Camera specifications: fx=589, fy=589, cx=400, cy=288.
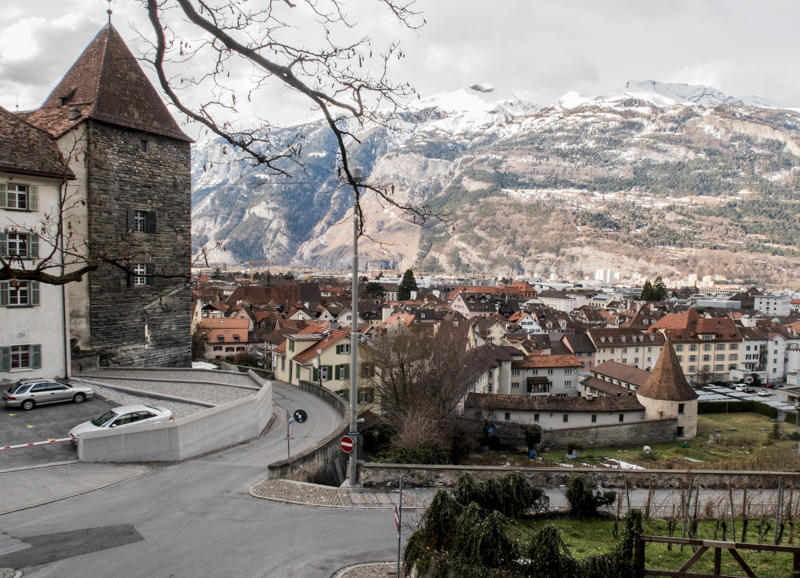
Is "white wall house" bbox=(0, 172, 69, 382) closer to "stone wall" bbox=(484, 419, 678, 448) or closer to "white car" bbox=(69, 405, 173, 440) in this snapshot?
"white car" bbox=(69, 405, 173, 440)

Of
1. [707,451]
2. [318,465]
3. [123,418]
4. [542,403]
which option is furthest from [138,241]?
[707,451]

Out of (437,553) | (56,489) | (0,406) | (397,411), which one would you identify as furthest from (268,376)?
(437,553)

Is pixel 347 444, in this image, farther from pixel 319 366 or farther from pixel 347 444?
pixel 319 366

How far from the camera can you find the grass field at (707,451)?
37.5m

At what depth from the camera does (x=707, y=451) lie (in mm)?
43500

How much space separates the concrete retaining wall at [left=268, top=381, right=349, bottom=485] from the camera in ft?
49.4

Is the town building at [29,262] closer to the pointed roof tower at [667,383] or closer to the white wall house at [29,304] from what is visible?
the white wall house at [29,304]

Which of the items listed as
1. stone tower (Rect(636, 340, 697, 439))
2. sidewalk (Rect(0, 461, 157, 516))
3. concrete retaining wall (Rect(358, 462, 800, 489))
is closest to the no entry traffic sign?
concrete retaining wall (Rect(358, 462, 800, 489))

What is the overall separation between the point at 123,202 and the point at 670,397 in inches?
1595

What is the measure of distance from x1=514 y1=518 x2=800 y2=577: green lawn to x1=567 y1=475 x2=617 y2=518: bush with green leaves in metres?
0.23

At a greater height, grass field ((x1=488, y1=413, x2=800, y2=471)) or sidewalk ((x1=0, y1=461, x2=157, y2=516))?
sidewalk ((x1=0, y1=461, x2=157, y2=516))

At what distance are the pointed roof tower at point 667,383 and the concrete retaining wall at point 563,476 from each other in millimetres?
32963

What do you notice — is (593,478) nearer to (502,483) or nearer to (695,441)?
(502,483)

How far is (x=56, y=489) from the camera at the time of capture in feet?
42.9
